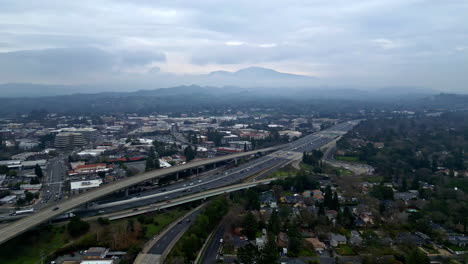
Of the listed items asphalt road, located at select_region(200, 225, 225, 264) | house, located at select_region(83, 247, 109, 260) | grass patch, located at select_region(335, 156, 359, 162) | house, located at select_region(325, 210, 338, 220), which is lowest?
asphalt road, located at select_region(200, 225, 225, 264)

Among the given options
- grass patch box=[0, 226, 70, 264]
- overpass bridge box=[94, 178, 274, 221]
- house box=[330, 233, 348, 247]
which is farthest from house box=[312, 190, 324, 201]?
grass patch box=[0, 226, 70, 264]

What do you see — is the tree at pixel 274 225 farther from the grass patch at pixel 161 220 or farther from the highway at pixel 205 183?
the highway at pixel 205 183

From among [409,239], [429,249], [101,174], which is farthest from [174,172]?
[429,249]

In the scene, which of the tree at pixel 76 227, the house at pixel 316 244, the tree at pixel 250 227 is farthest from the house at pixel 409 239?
the tree at pixel 76 227

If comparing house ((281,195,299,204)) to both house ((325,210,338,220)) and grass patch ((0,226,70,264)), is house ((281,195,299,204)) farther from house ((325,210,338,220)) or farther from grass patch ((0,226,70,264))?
grass patch ((0,226,70,264))

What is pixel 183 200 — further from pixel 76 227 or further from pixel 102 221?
pixel 76 227

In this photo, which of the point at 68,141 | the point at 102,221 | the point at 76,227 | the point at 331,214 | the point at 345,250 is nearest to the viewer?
the point at 345,250

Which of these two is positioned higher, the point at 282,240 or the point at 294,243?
the point at 294,243
